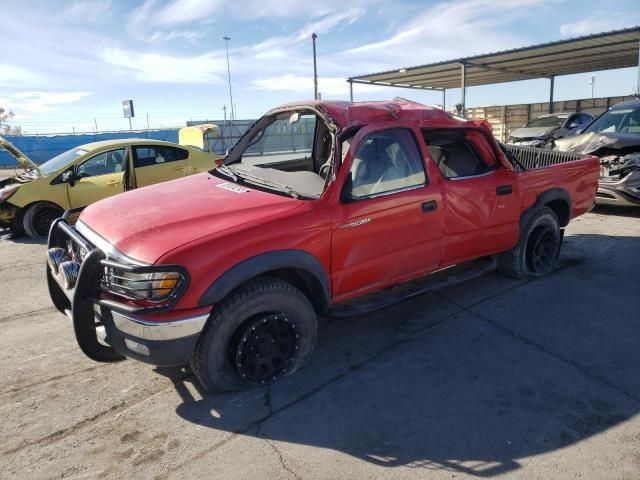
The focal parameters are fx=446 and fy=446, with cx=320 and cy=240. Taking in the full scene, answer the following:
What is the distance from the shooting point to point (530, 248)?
Result: 478 centimetres

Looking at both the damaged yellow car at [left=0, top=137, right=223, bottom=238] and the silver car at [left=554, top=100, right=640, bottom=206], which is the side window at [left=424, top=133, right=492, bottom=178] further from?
the damaged yellow car at [left=0, top=137, right=223, bottom=238]

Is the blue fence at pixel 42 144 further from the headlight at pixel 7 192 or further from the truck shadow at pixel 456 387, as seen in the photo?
the truck shadow at pixel 456 387

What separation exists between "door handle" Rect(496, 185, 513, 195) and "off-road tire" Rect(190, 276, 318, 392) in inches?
87.0

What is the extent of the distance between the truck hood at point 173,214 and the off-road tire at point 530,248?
8.96 ft

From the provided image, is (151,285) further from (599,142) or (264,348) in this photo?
(599,142)

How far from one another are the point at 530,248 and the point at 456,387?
244 cm

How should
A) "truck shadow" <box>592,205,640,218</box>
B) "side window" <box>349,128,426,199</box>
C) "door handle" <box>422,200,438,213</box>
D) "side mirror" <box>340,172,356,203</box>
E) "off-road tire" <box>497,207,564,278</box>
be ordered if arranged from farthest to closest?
"truck shadow" <box>592,205,640,218</box>
"off-road tire" <box>497,207,564,278</box>
"door handle" <box>422,200,438,213</box>
"side window" <box>349,128,426,199</box>
"side mirror" <box>340,172,356,203</box>

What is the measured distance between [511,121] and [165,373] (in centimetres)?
2634

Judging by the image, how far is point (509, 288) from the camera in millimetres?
4605

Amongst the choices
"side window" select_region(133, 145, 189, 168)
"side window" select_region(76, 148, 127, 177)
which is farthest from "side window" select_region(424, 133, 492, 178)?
"side window" select_region(76, 148, 127, 177)

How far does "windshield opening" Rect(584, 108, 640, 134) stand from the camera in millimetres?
7980

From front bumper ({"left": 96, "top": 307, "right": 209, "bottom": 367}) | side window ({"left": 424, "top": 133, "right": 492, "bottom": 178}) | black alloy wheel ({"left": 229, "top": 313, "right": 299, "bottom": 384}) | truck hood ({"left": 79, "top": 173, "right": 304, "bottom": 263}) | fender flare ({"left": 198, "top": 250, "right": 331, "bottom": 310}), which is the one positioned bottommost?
black alloy wheel ({"left": 229, "top": 313, "right": 299, "bottom": 384})

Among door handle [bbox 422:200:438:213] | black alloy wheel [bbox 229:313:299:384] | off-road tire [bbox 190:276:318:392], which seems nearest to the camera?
off-road tire [bbox 190:276:318:392]

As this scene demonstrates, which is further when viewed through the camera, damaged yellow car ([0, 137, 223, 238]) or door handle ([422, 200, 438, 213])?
damaged yellow car ([0, 137, 223, 238])
